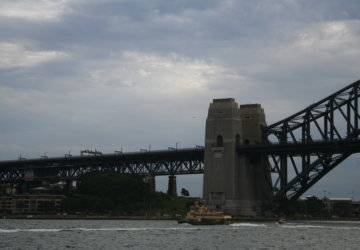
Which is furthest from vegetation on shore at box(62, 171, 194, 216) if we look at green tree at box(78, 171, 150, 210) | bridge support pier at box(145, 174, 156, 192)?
bridge support pier at box(145, 174, 156, 192)

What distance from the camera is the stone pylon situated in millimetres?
151125

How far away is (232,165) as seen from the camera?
15138cm

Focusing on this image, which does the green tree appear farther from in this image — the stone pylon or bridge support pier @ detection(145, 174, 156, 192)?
the stone pylon

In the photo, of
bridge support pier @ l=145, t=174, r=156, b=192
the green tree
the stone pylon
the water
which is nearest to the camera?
the water

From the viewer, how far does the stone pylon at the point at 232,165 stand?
151 metres

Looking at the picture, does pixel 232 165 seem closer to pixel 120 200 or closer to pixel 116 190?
pixel 116 190

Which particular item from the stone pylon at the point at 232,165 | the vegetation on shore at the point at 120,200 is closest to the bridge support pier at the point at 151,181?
the vegetation on shore at the point at 120,200

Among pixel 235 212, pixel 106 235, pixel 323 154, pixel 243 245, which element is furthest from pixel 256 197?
pixel 243 245

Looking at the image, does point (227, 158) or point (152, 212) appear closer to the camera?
point (227, 158)

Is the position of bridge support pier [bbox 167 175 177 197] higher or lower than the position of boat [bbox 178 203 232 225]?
higher

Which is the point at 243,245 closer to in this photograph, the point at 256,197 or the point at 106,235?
the point at 106,235

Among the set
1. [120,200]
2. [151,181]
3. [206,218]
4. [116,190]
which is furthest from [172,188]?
[206,218]

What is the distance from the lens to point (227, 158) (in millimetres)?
151875

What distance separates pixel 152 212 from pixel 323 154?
4967cm
